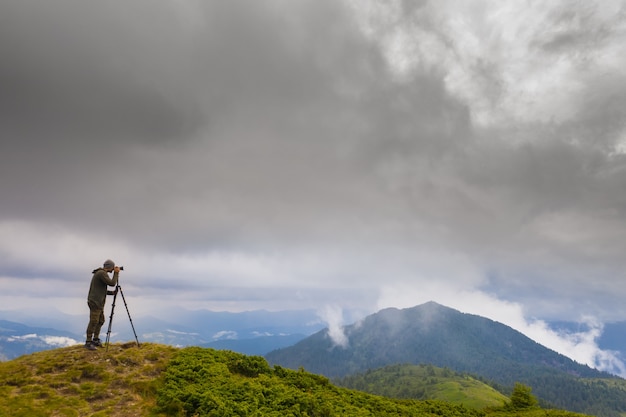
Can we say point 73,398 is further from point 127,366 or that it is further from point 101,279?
point 101,279

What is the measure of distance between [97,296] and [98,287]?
0.55 metres

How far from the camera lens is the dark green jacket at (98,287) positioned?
857 inches

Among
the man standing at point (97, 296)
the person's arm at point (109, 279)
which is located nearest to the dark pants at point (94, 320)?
the man standing at point (97, 296)

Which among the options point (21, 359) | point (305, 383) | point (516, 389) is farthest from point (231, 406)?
point (516, 389)

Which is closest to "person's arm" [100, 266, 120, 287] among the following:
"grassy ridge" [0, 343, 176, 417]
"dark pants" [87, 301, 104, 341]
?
"dark pants" [87, 301, 104, 341]

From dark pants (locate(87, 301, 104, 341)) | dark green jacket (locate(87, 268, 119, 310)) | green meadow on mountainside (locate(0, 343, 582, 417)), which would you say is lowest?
green meadow on mountainside (locate(0, 343, 582, 417))

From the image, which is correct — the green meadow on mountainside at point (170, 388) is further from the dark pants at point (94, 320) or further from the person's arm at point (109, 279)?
the person's arm at point (109, 279)

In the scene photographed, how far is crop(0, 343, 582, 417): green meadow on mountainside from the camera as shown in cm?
1573

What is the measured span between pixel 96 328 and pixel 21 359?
397 cm

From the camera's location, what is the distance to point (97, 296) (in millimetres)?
21906

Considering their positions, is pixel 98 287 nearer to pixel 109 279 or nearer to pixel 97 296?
pixel 97 296

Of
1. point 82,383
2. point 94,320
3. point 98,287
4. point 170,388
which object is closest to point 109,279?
Result: point 98,287

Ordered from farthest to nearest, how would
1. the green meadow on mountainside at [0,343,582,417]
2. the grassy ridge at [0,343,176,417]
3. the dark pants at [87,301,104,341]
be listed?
the dark pants at [87,301,104,341], the green meadow on mountainside at [0,343,582,417], the grassy ridge at [0,343,176,417]

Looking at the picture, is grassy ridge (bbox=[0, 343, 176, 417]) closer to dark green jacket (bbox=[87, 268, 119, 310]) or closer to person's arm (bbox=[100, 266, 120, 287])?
dark green jacket (bbox=[87, 268, 119, 310])
